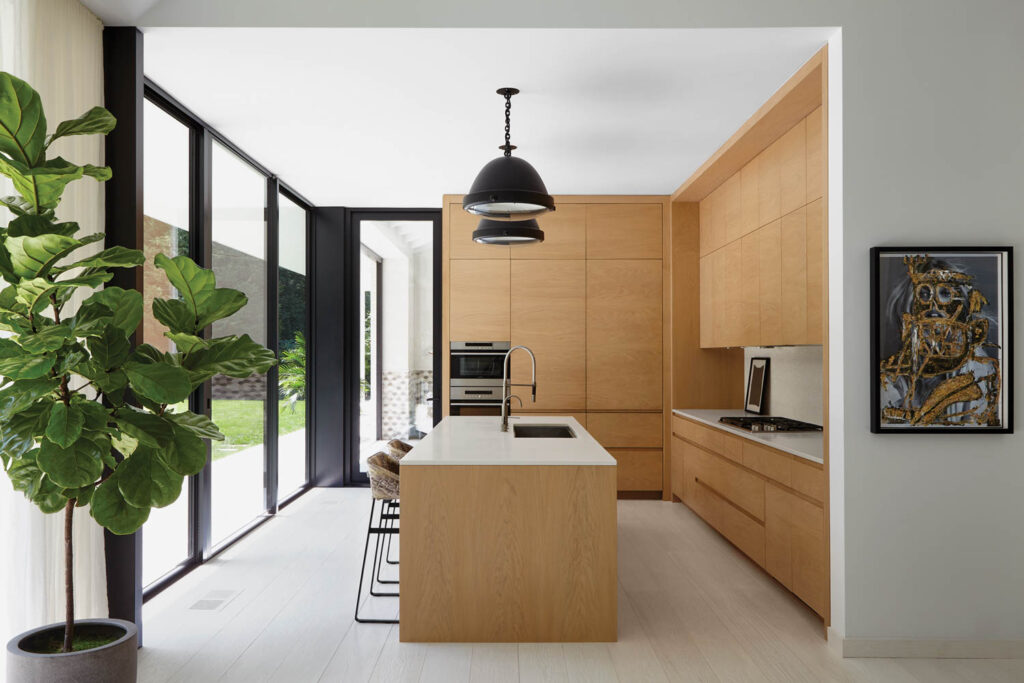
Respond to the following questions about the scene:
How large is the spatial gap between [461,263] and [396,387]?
4.56ft

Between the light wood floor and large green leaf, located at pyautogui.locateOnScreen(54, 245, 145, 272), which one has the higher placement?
large green leaf, located at pyautogui.locateOnScreen(54, 245, 145, 272)

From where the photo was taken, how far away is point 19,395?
73.3 inches

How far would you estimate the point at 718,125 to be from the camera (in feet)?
14.3

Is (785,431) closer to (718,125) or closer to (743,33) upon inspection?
(718,125)

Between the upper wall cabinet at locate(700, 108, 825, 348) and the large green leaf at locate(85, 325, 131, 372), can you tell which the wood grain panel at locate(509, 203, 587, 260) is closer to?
the upper wall cabinet at locate(700, 108, 825, 348)

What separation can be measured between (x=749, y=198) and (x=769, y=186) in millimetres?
414

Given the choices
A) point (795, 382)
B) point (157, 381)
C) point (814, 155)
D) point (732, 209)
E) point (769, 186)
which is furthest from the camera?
point (732, 209)

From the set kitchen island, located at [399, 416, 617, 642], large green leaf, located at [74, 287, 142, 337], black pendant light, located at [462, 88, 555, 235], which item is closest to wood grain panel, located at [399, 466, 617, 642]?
kitchen island, located at [399, 416, 617, 642]

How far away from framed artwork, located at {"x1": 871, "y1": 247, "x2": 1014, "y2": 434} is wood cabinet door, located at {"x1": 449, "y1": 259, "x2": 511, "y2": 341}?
3.58 m

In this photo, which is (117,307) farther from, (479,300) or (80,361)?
(479,300)

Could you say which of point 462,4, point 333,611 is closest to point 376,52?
point 462,4

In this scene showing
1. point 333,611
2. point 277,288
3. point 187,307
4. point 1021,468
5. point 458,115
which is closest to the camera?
point 187,307

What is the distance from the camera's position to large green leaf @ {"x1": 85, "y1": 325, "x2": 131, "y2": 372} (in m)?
1.98

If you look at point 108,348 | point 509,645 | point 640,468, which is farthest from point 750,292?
point 108,348
